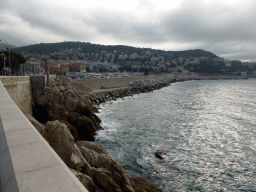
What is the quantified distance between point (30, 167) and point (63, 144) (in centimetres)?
303

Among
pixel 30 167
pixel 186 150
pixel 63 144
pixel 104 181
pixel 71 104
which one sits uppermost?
pixel 30 167

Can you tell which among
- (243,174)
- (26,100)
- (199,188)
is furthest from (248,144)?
(26,100)

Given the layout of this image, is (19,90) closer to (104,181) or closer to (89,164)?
(89,164)

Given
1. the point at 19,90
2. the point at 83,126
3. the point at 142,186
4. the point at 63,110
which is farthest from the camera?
the point at 63,110

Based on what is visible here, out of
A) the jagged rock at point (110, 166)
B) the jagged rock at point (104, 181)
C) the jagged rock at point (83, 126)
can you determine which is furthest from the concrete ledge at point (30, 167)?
the jagged rock at point (83, 126)

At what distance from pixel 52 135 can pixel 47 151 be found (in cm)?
285

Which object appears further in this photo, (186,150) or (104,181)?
(186,150)

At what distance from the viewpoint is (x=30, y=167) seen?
1624 mm

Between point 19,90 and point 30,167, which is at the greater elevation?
point 30,167

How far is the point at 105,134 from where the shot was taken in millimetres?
12859

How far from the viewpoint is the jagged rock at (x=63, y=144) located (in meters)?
4.37

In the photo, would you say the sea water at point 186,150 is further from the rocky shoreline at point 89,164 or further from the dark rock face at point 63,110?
the rocky shoreline at point 89,164

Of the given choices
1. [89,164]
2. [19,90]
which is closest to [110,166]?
[89,164]

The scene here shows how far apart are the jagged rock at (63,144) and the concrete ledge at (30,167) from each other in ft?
7.00
